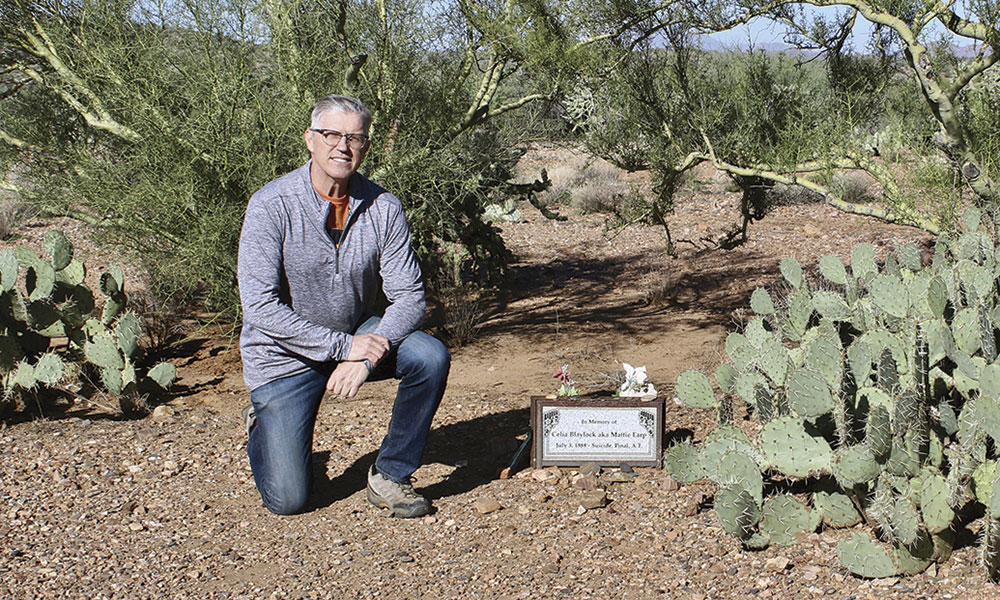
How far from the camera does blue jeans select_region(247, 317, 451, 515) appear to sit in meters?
3.95

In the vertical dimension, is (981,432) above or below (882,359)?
below

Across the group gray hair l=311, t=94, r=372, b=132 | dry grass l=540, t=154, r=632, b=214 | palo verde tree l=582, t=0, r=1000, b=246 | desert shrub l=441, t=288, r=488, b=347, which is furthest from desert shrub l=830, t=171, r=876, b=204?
gray hair l=311, t=94, r=372, b=132

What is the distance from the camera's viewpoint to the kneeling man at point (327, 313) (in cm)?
386

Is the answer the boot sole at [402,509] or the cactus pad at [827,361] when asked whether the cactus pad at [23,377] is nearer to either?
the boot sole at [402,509]

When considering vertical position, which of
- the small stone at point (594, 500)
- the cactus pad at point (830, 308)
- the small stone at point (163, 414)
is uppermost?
the cactus pad at point (830, 308)

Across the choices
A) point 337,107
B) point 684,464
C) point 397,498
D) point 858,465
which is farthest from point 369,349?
point 858,465

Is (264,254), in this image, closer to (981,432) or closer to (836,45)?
(981,432)

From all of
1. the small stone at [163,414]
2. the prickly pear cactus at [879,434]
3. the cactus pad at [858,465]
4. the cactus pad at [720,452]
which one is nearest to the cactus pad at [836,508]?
the prickly pear cactus at [879,434]

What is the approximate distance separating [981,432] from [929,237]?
7.92 metres

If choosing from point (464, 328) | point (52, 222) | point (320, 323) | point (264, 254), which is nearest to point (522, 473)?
point (320, 323)

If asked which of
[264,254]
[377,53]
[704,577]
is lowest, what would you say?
[704,577]

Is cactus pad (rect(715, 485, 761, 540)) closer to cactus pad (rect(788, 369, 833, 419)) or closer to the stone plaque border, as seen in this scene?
cactus pad (rect(788, 369, 833, 419))

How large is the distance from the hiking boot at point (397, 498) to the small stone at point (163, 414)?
5.86 ft

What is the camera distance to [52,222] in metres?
13.4
